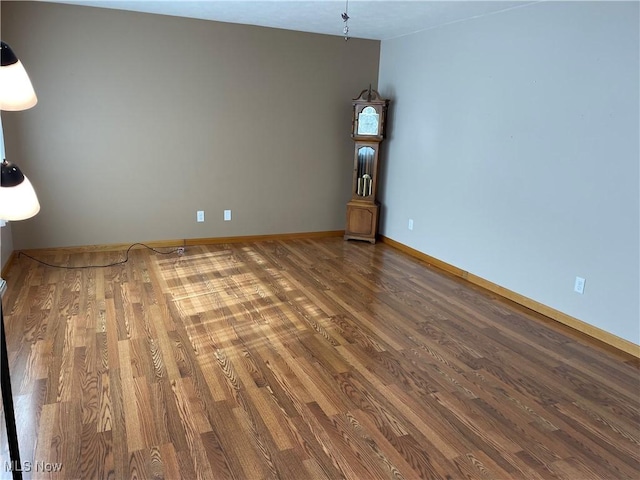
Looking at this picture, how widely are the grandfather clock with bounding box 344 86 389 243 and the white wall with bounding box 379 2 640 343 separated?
0.30 metres

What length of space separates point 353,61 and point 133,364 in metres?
3.98

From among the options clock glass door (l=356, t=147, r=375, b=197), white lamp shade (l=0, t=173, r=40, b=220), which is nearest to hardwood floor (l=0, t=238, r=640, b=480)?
white lamp shade (l=0, t=173, r=40, b=220)

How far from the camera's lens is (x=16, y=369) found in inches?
98.6

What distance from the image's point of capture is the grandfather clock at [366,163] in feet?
16.6

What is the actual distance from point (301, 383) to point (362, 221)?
3.10m

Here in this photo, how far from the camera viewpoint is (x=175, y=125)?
186 inches

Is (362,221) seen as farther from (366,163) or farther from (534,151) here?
(534,151)

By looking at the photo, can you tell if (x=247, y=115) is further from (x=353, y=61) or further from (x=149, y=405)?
(x=149, y=405)

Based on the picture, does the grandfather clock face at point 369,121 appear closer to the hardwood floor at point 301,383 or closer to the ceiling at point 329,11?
the ceiling at point 329,11

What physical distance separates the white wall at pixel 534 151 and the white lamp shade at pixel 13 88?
3.17 metres

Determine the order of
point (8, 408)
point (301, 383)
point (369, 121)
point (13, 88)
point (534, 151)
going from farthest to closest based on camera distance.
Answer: point (369, 121)
point (534, 151)
point (301, 383)
point (8, 408)
point (13, 88)

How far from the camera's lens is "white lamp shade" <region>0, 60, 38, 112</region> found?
49.1 inches

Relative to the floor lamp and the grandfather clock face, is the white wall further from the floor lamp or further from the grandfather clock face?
the floor lamp

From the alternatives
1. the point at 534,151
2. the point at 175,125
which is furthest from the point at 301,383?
the point at 175,125
